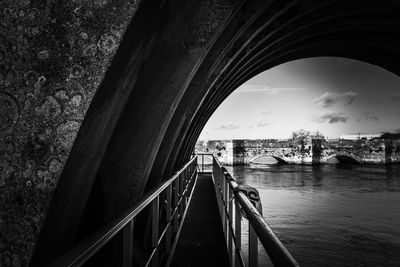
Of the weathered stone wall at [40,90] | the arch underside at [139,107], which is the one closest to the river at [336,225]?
the arch underside at [139,107]

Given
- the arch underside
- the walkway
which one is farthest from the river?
the arch underside

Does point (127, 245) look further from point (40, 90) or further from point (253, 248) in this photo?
point (40, 90)

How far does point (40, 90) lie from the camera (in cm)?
122

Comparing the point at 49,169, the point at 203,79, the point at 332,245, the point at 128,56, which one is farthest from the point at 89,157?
the point at 332,245

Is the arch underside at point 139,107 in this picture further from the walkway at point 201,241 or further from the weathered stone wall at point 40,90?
the walkway at point 201,241

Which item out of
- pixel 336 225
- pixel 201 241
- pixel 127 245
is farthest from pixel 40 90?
pixel 336 225

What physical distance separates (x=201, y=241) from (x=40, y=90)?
150 inches

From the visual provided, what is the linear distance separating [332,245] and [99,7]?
6633mm

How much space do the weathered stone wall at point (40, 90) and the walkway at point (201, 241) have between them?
8.90ft

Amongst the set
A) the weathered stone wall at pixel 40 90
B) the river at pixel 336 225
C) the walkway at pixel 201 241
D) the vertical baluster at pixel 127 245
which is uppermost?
the weathered stone wall at pixel 40 90

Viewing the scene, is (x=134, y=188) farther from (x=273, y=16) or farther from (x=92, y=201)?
(x=273, y=16)

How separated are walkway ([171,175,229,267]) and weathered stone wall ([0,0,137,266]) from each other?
2712mm

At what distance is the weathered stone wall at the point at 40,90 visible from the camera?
3.90ft

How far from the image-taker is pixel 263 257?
17.0 ft
